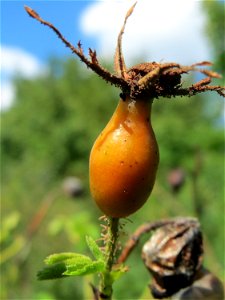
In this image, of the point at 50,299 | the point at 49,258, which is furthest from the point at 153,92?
the point at 50,299

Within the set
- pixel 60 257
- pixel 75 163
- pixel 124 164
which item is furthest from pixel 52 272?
pixel 75 163

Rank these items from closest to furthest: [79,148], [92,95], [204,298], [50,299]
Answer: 1. [204,298]
2. [50,299]
3. [79,148]
4. [92,95]

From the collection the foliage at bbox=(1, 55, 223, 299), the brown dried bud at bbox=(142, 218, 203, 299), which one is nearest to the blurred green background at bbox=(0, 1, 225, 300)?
the foliage at bbox=(1, 55, 223, 299)

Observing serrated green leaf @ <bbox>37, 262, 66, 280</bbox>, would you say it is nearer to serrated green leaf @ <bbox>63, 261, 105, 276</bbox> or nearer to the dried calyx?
serrated green leaf @ <bbox>63, 261, 105, 276</bbox>

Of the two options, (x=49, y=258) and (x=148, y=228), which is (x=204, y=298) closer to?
(x=148, y=228)

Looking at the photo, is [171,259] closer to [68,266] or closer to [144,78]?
[68,266]

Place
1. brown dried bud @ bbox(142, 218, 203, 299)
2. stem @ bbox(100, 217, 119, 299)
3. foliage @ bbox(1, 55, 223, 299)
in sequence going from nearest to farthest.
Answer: stem @ bbox(100, 217, 119, 299) → brown dried bud @ bbox(142, 218, 203, 299) → foliage @ bbox(1, 55, 223, 299)
